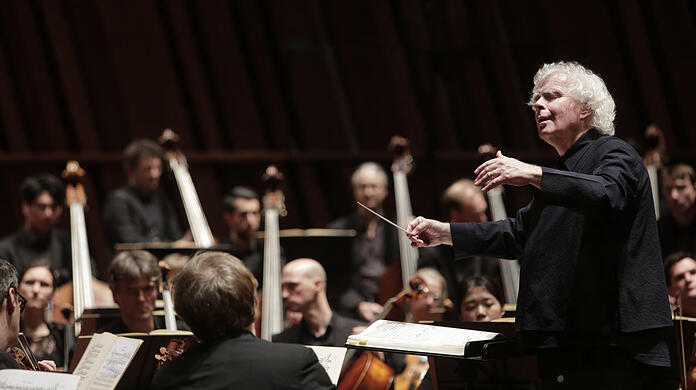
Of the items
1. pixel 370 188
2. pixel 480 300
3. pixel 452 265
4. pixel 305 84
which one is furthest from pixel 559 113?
pixel 305 84

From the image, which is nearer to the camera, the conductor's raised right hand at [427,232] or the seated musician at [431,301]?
the conductor's raised right hand at [427,232]

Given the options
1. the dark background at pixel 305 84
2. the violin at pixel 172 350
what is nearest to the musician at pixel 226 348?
the violin at pixel 172 350

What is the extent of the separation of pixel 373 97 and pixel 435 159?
71cm

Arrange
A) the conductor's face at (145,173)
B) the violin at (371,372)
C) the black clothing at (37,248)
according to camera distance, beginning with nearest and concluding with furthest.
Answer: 1. the violin at (371,372)
2. the black clothing at (37,248)
3. the conductor's face at (145,173)

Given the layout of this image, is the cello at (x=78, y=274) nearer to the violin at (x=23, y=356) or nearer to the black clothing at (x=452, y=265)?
the violin at (x=23, y=356)

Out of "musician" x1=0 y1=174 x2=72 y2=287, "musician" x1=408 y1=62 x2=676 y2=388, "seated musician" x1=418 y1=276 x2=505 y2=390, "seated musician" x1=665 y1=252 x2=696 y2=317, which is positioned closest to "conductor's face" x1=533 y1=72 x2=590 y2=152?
"musician" x1=408 y1=62 x2=676 y2=388

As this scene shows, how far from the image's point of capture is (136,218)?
5691 mm

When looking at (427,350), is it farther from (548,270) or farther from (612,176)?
(612,176)

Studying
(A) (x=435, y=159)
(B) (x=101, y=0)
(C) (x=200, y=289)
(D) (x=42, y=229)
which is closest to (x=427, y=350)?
(C) (x=200, y=289)

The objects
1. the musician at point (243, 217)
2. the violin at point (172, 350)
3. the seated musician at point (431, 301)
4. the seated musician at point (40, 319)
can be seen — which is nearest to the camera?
the violin at point (172, 350)

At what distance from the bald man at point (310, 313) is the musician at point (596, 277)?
5.62ft

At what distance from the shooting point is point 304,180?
7117mm

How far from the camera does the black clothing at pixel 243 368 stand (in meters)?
2.40

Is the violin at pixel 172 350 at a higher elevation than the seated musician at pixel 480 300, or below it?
below
